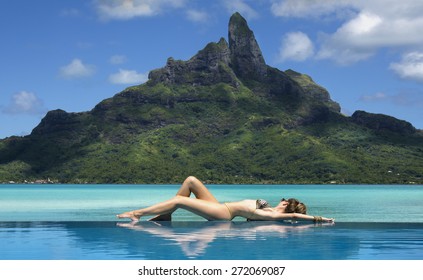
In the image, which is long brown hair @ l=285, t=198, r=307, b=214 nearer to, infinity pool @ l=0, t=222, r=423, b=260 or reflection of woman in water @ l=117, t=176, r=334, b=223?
reflection of woman in water @ l=117, t=176, r=334, b=223

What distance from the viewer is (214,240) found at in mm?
13633

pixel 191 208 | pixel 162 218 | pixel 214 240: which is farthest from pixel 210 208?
pixel 214 240

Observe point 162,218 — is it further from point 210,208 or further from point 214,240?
point 214,240

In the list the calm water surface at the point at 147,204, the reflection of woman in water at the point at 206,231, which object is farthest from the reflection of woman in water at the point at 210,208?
the calm water surface at the point at 147,204

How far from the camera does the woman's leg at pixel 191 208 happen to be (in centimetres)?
1544

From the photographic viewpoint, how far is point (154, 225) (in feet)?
55.0

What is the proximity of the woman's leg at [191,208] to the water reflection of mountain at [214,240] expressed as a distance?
33 cm

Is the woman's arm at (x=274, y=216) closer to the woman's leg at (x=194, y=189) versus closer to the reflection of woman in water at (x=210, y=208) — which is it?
the reflection of woman in water at (x=210, y=208)

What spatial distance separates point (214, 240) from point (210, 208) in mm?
2320

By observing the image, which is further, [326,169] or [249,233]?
[326,169]

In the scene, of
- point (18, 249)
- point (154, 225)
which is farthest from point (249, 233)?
point (18, 249)

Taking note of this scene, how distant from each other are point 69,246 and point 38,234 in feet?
8.60

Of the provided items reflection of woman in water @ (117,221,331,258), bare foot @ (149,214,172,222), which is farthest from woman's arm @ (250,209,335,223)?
bare foot @ (149,214,172,222)
